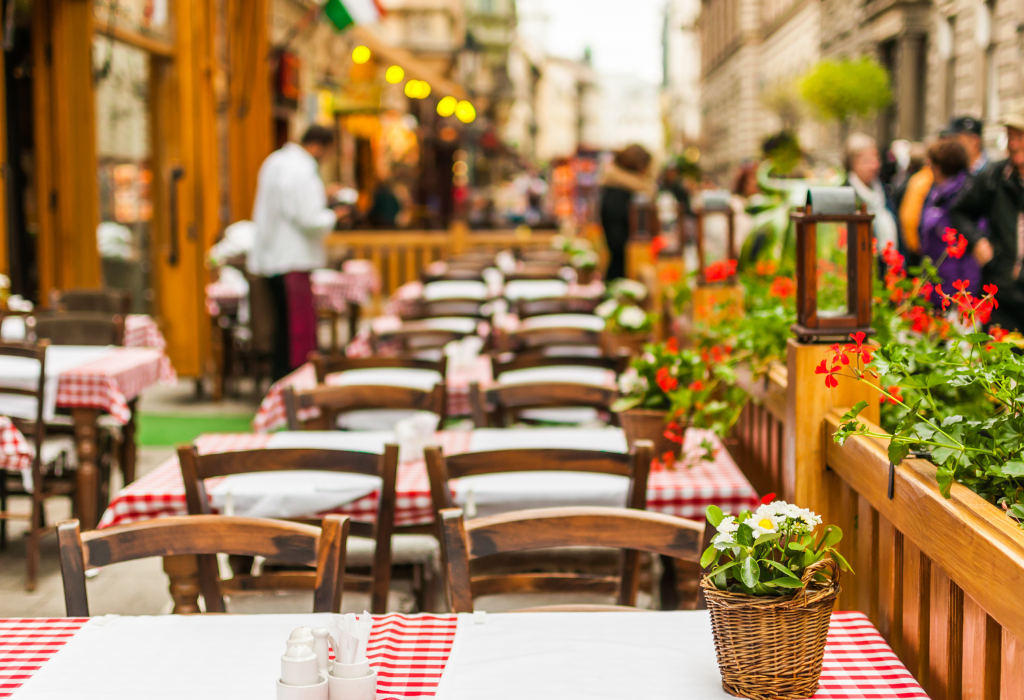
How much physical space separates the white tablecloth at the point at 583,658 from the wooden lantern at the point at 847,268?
79 cm

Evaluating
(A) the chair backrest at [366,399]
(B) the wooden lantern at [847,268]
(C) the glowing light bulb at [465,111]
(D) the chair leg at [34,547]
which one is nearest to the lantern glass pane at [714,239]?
(A) the chair backrest at [366,399]

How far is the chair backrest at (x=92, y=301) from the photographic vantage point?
22.1 ft

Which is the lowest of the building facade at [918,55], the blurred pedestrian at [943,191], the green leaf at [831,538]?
the green leaf at [831,538]

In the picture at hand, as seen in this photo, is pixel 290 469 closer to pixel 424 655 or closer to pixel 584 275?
pixel 424 655

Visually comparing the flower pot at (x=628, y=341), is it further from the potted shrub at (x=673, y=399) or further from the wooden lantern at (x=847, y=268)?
the wooden lantern at (x=847, y=268)

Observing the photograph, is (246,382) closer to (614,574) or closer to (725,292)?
(725,292)

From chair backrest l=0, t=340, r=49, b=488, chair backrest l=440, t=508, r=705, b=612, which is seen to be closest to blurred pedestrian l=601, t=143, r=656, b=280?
chair backrest l=0, t=340, r=49, b=488

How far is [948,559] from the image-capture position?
5.86 ft

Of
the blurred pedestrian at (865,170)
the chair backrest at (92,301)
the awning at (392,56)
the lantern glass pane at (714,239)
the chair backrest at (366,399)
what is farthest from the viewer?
the awning at (392,56)

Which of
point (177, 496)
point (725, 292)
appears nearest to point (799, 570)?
point (177, 496)

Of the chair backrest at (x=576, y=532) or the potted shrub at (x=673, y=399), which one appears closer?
the chair backrest at (x=576, y=532)

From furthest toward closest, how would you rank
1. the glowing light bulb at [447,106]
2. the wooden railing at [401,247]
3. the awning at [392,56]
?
1. the glowing light bulb at [447,106]
2. the awning at [392,56]
3. the wooden railing at [401,247]

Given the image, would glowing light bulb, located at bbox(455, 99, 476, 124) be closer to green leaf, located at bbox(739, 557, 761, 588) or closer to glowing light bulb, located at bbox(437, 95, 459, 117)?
glowing light bulb, located at bbox(437, 95, 459, 117)

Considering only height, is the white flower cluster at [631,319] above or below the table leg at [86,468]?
above
